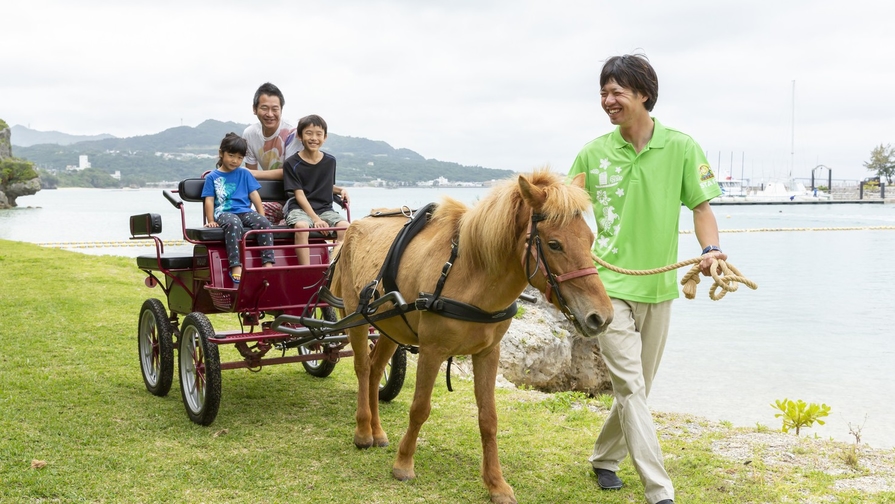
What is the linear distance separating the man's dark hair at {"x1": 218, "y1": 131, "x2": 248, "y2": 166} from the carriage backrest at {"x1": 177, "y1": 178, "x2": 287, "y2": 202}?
0.34m

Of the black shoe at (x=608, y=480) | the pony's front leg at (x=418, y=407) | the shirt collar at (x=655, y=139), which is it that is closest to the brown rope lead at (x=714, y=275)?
the shirt collar at (x=655, y=139)

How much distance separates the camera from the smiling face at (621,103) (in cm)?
371

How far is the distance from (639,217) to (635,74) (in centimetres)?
74

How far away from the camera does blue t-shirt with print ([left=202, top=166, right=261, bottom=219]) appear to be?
19.3ft

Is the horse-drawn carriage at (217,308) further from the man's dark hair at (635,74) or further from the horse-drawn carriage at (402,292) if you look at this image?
the man's dark hair at (635,74)

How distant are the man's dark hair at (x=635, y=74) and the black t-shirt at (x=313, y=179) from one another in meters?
3.05

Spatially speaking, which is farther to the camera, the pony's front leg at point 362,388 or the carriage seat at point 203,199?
the carriage seat at point 203,199

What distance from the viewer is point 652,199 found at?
379cm

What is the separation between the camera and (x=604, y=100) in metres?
3.80

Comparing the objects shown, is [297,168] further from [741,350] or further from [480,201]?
[741,350]

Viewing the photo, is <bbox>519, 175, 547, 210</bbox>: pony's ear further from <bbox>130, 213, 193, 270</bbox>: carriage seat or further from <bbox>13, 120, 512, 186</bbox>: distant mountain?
<bbox>13, 120, 512, 186</bbox>: distant mountain

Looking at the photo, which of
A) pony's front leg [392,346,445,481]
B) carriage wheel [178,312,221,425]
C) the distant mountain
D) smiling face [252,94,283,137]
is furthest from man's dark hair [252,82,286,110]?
the distant mountain

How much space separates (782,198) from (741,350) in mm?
75668

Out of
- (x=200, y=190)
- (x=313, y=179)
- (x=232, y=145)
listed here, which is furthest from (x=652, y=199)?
(x=200, y=190)
